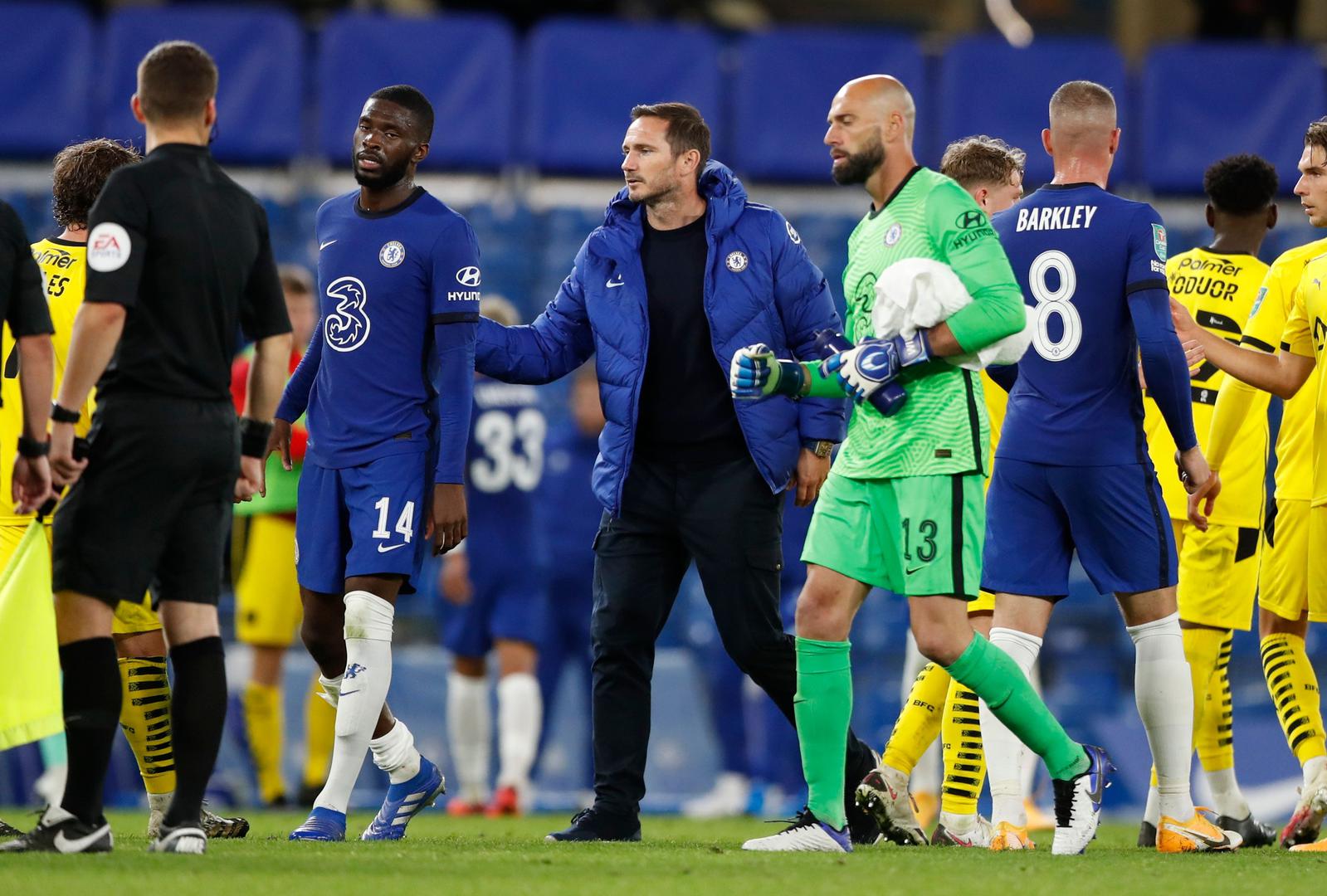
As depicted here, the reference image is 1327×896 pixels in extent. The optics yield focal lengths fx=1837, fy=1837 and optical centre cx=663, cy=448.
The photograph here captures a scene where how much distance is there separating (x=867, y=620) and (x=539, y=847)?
606 centimetres

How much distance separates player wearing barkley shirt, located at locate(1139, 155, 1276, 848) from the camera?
23.6 feet

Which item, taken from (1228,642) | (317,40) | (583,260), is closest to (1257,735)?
(1228,642)

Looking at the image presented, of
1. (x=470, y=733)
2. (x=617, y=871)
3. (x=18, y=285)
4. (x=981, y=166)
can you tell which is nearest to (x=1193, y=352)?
(x=981, y=166)

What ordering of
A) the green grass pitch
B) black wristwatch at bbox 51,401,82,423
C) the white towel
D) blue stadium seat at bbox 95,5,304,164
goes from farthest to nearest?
blue stadium seat at bbox 95,5,304,164 → the white towel → black wristwatch at bbox 51,401,82,423 → the green grass pitch

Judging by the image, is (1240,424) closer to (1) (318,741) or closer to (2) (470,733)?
(2) (470,733)

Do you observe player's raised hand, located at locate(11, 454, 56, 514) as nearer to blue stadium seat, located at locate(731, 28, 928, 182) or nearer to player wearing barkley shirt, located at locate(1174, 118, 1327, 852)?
player wearing barkley shirt, located at locate(1174, 118, 1327, 852)

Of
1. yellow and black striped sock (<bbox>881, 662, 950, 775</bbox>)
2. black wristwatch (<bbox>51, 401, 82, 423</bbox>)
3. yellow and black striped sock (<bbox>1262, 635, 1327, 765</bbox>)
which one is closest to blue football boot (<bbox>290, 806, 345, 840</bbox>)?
black wristwatch (<bbox>51, 401, 82, 423</bbox>)

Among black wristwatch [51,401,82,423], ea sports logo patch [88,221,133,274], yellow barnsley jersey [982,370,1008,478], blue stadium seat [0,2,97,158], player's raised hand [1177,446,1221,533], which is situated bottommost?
player's raised hand [1177,446,1221,533]

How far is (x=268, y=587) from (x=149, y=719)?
3518 millimetres

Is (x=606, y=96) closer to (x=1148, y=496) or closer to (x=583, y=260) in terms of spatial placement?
(x=583, y=260)

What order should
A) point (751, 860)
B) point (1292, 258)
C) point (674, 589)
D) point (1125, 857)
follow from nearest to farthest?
1. point (751, 860)
2. point (1125, 857)
3. point (674, 589)
4. point (1292, 258)

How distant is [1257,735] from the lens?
11.2 m

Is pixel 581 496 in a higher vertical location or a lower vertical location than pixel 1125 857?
higher

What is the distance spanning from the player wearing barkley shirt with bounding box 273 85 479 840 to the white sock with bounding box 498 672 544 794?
3.64m
